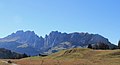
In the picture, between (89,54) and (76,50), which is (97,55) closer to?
(89,54)

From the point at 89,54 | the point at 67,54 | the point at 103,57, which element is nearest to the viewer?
the point at 103,57

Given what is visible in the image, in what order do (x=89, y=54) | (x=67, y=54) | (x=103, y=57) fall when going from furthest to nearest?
(x=67, y=54)
(x=89, y=54)
(x=103, y=57)

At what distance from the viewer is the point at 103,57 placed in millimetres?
118875

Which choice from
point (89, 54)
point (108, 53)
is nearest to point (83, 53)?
point (89, 54)

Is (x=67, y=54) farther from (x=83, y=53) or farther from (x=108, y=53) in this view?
(x=108, y=53)

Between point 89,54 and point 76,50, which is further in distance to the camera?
point 76,50

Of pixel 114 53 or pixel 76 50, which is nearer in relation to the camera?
pixel 114 53

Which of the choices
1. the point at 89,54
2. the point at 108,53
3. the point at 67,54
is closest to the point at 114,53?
the point at 108,53

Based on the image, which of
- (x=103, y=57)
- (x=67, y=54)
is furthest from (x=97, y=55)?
(x=67, y=54)

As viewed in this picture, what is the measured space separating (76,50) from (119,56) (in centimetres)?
2969

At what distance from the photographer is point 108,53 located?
125m

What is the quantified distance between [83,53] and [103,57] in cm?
1602

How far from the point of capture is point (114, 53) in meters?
125

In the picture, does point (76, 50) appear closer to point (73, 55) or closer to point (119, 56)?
point (73, 55)
